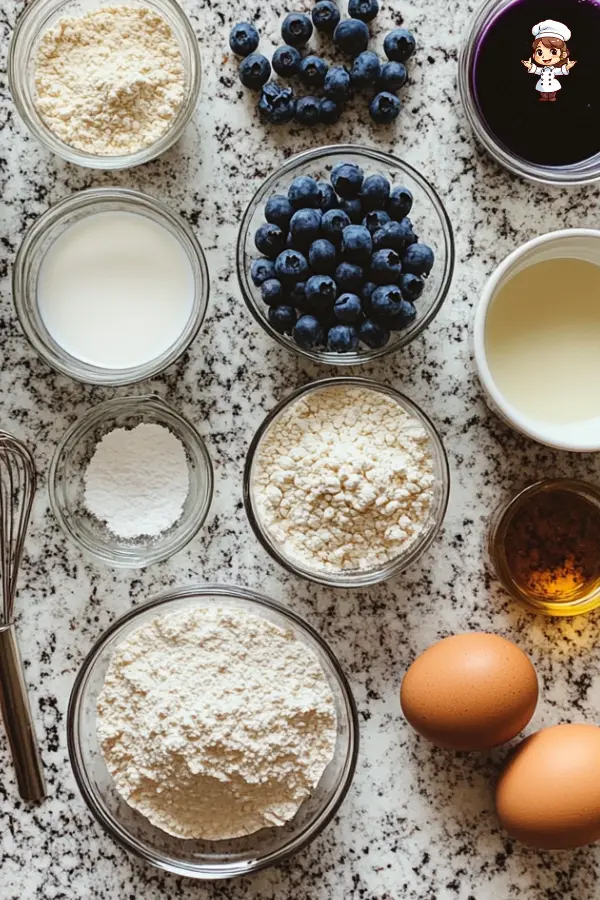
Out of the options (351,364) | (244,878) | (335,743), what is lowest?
(244,878)

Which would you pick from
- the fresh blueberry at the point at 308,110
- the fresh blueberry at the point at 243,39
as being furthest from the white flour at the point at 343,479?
the fresh blueberry at the point at 243,39

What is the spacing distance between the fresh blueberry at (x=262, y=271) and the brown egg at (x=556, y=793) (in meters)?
0.67

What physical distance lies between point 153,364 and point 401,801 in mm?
661

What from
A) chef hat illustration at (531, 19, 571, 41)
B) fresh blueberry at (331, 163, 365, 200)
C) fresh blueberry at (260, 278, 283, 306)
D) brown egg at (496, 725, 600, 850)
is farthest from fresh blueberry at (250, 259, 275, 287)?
brown egg at (496, 725, 600, 850)

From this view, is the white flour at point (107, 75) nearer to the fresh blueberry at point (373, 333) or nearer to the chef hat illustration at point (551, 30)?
the fresh blueberry at point (373, 333)

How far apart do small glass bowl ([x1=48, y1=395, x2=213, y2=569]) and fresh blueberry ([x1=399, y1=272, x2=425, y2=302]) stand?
1.06 ft

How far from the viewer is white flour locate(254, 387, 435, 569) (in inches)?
39.4

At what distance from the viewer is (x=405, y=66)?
1.12 m

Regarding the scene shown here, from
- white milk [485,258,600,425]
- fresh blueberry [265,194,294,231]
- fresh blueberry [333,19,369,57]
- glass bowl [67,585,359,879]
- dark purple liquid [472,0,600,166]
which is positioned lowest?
glass bowl [67,585,359,879]

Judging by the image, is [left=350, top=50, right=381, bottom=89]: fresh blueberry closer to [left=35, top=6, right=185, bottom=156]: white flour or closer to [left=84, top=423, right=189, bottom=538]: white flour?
[left=35, top=6, right=185, bottom=156]: white flour

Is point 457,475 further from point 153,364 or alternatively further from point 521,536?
point 153,364

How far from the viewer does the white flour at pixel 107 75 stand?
104 centimetres

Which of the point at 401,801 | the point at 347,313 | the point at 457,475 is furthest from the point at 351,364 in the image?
the point at 401,801

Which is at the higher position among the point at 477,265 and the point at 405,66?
the point at 405,66
